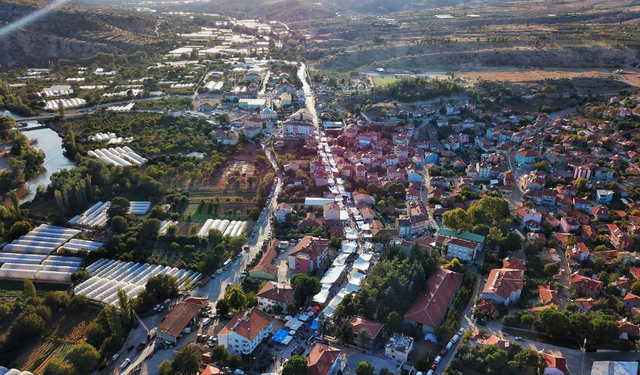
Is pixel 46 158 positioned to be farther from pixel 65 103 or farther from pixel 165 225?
pixel 165 225

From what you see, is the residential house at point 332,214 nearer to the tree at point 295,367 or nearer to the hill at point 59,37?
the tree at point 295,367

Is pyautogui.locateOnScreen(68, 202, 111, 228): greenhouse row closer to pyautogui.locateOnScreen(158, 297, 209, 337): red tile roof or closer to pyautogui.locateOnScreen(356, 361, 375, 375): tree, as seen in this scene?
pyautogui.locateOnScreen(158, 297, 209, 337): red tile roof

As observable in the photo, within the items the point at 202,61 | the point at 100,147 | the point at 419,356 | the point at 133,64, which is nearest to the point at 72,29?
the point at 133,64

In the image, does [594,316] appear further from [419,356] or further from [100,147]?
[100,147]

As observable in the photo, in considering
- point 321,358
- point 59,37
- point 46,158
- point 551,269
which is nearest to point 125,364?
point 321,358

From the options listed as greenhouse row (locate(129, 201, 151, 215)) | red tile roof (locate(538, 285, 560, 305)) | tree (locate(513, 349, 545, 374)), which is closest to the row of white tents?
greenhouse row (locate(129, 201, 151, 215))
